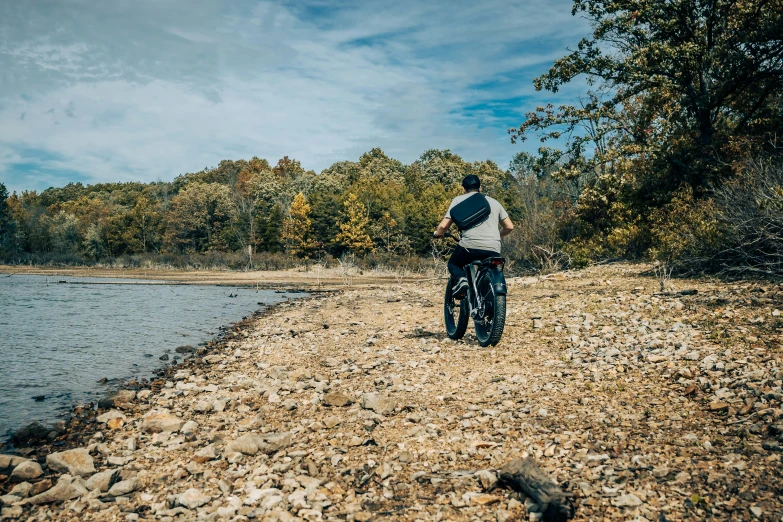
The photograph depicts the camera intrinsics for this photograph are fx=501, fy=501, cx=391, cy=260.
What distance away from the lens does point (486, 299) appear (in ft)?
24.9

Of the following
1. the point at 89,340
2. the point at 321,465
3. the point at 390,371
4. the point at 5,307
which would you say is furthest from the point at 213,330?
the point at 5,307

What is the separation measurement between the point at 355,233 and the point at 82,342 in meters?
58.0

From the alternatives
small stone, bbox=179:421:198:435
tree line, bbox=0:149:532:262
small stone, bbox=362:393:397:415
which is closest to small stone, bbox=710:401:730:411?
small stone, bbox=362:393:397:415

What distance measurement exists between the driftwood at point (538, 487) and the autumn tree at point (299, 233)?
223 feet

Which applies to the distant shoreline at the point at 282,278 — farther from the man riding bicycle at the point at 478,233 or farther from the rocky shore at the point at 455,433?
the rocky shore at the point at 455,433

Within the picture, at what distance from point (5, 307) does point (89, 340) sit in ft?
38.6

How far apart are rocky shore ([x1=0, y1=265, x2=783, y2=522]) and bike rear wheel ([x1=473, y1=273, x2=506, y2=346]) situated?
218mm

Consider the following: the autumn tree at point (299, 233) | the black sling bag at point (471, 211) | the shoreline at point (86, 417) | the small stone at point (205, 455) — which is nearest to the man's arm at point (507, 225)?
the black sling bag at point (471, 211)

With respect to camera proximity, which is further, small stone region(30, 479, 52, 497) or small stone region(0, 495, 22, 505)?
small stone region(30, 479, 52, 497)

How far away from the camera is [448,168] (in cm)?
9694

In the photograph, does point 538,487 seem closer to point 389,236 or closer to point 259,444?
point 259,444

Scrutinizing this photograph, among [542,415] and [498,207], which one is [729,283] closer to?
[498,207]

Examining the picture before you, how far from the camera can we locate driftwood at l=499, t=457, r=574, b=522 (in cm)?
305

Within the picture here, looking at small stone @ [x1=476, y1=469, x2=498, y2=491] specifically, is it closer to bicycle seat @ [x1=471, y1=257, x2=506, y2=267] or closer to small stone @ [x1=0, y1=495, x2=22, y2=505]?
small stone @ [x1=0, y1=495, x2=22, y2=505]
